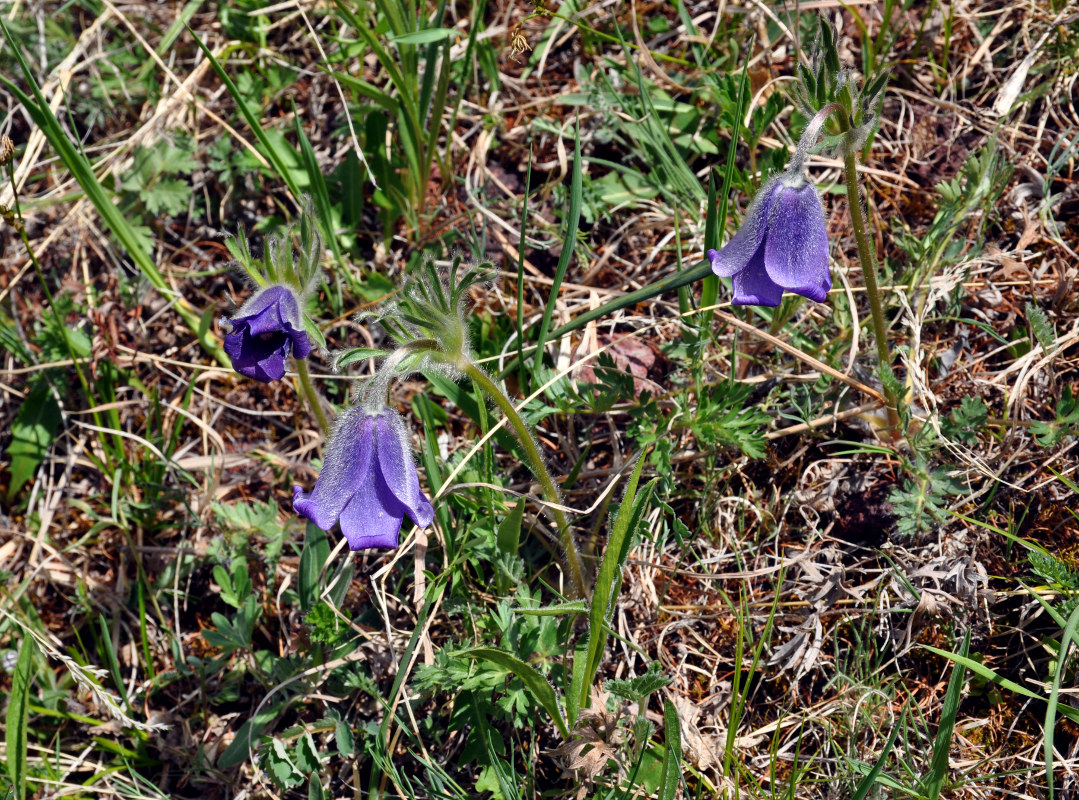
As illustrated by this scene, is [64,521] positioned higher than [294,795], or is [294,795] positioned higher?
[64,521]

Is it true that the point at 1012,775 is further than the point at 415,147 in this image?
No

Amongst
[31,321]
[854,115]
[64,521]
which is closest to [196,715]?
[64,521]

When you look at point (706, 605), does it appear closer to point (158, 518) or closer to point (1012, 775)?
point (1012, 775)

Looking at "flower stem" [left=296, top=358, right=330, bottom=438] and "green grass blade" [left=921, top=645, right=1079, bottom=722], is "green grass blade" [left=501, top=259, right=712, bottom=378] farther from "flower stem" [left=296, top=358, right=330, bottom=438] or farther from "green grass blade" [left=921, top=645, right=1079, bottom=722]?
"green grass blade" [left=921, top=645, right=1079, bottom=722]

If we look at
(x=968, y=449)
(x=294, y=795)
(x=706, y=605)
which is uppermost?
(x=968, y=449)

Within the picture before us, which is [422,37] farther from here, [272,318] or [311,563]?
[311,563]

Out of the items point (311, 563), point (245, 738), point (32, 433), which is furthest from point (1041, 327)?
point (32, 433)

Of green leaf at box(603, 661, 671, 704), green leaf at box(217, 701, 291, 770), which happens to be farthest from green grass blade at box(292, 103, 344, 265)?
green leaf at box(603, 661, 671, 704)
